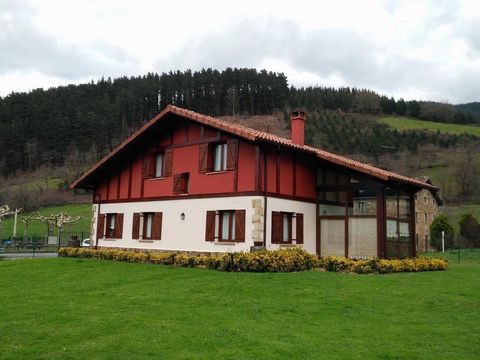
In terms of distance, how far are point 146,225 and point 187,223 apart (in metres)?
3.18

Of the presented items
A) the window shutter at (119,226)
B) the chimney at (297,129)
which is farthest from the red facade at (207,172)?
the chimney at (297,129)

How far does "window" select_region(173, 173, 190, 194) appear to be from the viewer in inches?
854

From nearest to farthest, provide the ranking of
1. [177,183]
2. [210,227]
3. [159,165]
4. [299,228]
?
[210,227]
[299,228]
[177,183]
[159,165]

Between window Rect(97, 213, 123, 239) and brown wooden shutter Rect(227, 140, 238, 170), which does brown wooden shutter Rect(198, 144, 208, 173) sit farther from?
window Rect(97, 213, 123, 239)

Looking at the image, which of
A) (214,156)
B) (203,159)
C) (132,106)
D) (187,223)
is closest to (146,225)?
(187,223)

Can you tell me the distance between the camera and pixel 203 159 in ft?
→ 68.9

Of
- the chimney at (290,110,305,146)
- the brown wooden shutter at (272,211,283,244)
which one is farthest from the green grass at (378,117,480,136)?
the brown wooden shutter at (272,211,283,244)

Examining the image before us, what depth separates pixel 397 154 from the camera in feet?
244

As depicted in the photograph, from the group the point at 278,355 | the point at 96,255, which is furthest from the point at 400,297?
the point at 96,255

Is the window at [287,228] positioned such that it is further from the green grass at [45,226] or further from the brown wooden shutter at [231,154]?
the green grass at [45,226]

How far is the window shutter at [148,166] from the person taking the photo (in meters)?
23.6

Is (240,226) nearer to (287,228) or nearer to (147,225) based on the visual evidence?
(287,228)

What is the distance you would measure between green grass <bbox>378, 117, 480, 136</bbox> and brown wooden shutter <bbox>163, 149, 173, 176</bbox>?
70922mm

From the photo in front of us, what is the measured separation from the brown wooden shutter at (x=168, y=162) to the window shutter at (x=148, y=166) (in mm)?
1119
